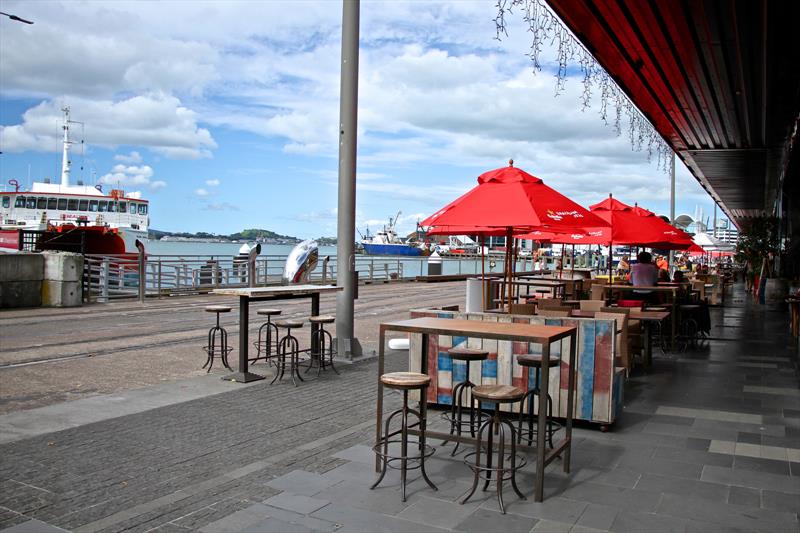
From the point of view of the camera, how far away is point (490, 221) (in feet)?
26.2

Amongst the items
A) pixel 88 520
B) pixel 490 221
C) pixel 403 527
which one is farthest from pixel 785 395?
pixel 88 520

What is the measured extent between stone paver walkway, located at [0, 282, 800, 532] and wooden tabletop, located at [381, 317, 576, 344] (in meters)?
1.08

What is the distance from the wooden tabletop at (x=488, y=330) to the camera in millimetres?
4488

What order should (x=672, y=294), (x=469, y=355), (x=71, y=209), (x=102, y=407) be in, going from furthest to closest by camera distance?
(x=71, y=209) → (x=672, y=294) → (x=102, y=407) → (x=469, y=355)

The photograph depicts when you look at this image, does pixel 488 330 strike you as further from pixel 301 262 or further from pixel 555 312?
pixel 301 262

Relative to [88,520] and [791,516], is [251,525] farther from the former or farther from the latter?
[791,516]

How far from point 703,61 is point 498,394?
23.2 feet

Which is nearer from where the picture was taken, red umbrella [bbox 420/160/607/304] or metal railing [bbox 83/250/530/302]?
red umbrella [bbox 420/160/607/304]

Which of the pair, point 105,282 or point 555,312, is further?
point 105,282

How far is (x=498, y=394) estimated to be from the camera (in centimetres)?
446

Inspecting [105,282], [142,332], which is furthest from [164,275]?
[142,332]

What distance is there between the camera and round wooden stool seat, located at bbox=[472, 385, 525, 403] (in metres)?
4.40

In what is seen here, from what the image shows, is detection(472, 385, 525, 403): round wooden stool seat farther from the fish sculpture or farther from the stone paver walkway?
the fish sculpture

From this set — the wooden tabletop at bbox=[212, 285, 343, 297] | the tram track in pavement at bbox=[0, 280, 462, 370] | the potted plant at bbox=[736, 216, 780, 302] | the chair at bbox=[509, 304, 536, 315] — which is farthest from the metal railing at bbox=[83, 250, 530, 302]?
the potted plant at bbox=[736, 216, 780, 302]
